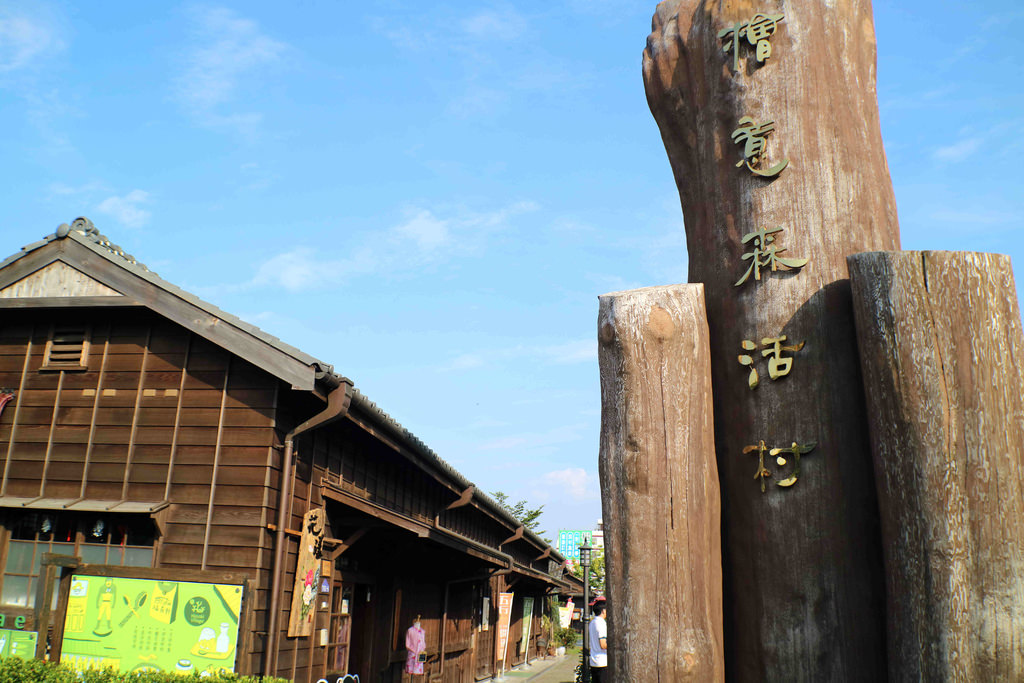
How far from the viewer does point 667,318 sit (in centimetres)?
306

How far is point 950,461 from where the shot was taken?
2.36m

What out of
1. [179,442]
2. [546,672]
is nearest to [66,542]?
[179,442]

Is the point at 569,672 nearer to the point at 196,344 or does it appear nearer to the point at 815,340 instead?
the point at 196,344

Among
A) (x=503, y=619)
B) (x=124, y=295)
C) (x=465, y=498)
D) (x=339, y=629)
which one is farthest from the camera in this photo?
(x=503, y=619)

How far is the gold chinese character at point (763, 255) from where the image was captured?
10.1 ft

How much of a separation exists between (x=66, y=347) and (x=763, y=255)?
27.3 ft

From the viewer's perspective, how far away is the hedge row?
589 cm

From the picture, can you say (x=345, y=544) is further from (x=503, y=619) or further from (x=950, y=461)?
(x=503, y=619)

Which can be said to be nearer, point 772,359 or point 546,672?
point 772,359

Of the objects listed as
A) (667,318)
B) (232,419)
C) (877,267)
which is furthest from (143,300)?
(877,267)

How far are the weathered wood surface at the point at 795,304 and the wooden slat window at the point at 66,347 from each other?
7.64 meters

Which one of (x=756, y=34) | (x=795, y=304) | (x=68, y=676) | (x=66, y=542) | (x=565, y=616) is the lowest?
(x=565, y=616)

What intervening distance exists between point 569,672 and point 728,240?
2168cm

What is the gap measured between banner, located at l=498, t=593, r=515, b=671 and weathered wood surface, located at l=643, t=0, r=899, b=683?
56.5ft
